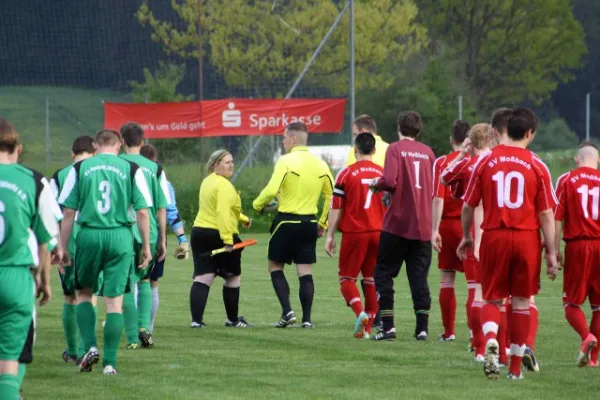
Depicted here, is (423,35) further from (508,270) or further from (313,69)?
(508,270)

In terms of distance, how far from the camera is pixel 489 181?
919 cm

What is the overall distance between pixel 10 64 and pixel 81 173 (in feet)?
82.8

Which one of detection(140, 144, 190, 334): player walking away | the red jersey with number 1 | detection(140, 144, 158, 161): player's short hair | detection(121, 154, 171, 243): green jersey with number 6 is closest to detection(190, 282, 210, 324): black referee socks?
detection(140, 144, 190, 334): player walking away

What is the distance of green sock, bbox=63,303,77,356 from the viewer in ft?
35.0

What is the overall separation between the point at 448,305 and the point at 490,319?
2.46 metres

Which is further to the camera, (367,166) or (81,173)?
(367,166)

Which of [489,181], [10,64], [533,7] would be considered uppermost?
[533,7]

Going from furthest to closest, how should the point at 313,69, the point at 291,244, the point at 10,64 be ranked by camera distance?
the point at 313,69 < the point at 10,64 < the point at 291,244

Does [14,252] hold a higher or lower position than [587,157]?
lower

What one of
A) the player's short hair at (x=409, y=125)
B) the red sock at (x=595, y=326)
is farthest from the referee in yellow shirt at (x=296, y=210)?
the red sock at (x=595, y=326)

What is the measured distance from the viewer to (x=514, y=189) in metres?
9.16

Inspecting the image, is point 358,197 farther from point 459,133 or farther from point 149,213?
point 149,213

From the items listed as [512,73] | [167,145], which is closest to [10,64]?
[167,145]

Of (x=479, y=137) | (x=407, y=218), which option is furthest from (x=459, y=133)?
(x=407, y=218)
